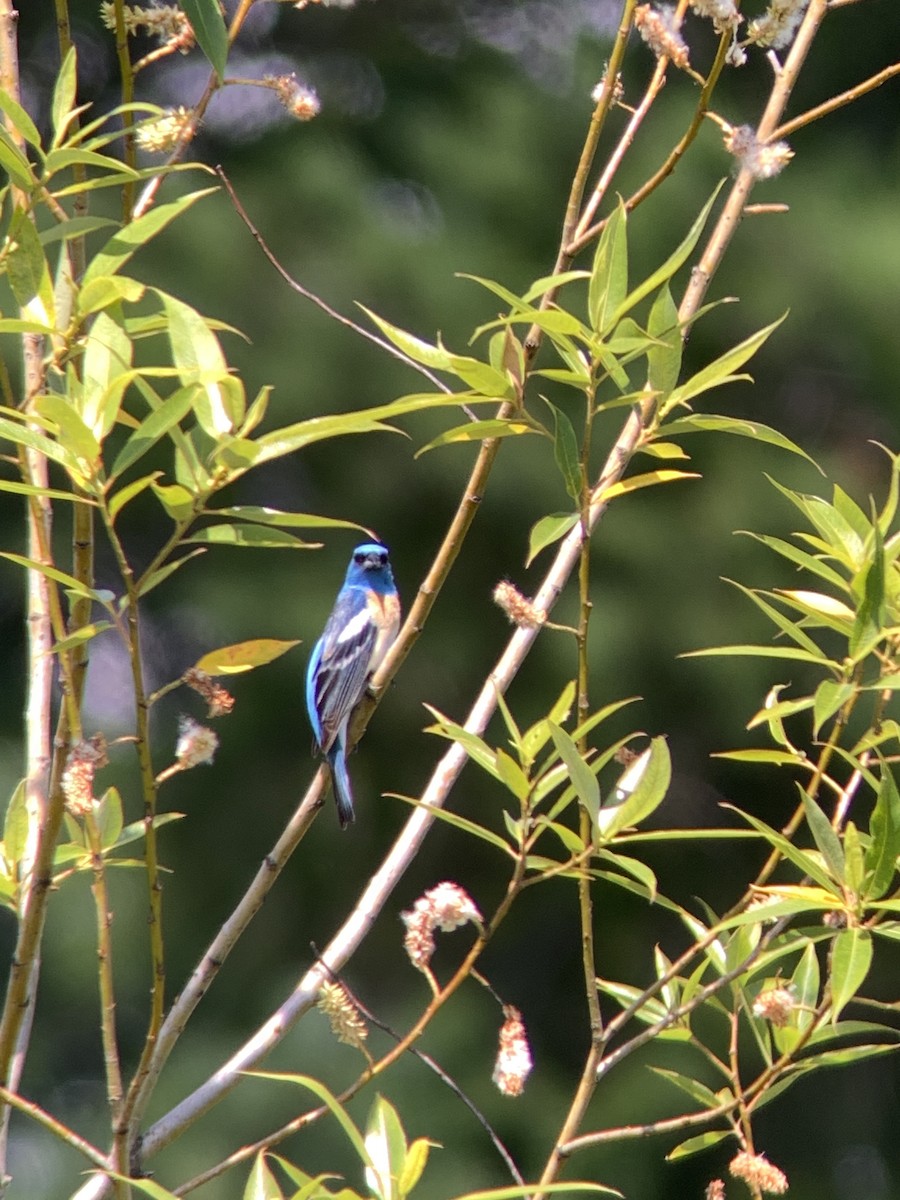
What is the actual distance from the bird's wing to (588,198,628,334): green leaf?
4.68ft

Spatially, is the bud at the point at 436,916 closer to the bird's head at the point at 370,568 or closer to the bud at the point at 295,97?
the bud at the point at 295,97

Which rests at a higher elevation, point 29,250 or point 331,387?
point 29,250

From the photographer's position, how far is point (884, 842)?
1.15 metres

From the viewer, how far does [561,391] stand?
457 cm

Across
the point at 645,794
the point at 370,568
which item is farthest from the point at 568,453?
the point at 370,568

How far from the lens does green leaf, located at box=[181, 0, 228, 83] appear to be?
3.67 ft

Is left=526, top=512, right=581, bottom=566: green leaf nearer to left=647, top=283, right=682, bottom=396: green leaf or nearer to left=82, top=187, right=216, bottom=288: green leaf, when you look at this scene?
left=647, top=283, right=682, bottom=396: green leaf

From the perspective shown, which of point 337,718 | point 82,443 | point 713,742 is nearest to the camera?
point 82,443

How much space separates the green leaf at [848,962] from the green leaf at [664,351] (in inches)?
17.8

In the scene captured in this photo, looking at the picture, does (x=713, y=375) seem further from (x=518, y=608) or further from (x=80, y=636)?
(x=80, y=636)

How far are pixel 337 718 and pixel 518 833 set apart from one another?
136cm

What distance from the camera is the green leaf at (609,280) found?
1.19m

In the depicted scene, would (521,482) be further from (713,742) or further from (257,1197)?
(257,1197)

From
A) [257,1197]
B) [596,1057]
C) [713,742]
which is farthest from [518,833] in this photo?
[713,742]
